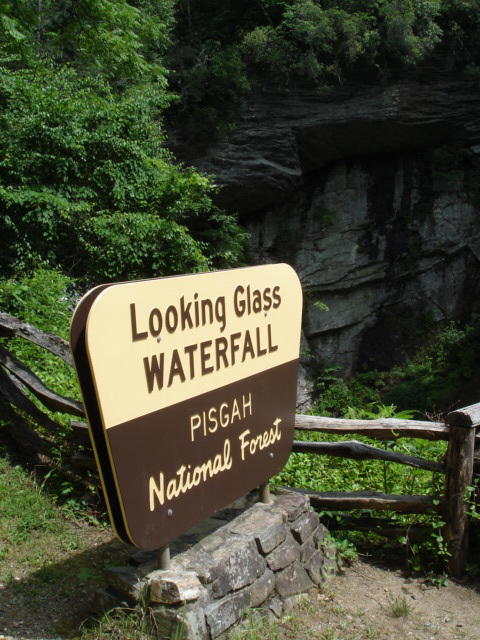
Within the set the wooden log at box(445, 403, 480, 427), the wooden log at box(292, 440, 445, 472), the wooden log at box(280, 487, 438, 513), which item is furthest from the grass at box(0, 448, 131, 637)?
the wooden log at box(445, 403, 480, 427)

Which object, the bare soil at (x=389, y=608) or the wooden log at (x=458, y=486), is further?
the wooden log at (x=458, y=486)

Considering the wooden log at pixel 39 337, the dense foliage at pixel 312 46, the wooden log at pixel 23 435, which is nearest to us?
the wooden log at pixel 23 435

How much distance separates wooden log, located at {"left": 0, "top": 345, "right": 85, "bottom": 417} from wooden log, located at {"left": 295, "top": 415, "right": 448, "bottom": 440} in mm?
1575

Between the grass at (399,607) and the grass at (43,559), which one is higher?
the grass at (43,559)

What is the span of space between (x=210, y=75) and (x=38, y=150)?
28.9 feet

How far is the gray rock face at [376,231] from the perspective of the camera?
18484 millimetres

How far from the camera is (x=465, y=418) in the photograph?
341 cm

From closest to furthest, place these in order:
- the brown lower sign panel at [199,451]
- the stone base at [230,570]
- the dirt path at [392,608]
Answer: the brown lower sign panel at [199,451] → the stone base at [230,570] → the dirt path at [392,608]

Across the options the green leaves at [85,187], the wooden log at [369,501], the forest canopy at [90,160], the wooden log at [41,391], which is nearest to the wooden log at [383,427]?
the wooden log at [369,501]

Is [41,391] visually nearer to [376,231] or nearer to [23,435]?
[23,435]

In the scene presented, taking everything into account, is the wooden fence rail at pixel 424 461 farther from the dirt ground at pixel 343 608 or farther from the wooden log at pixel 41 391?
the wooden log at pixel 41 391

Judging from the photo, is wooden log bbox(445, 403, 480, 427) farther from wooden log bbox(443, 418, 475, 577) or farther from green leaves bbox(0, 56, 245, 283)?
green leaves bbox(0, 56, 245, 283)

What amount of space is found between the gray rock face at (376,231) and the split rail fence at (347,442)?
46.5ft

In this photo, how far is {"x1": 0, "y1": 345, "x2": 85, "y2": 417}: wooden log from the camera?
13.2 feet
